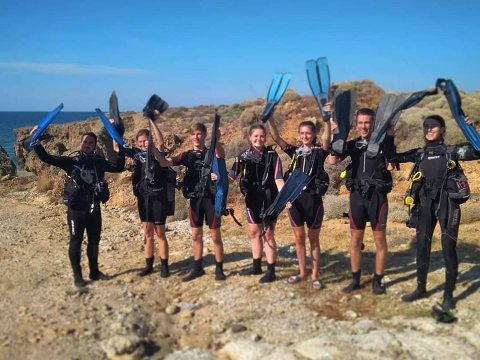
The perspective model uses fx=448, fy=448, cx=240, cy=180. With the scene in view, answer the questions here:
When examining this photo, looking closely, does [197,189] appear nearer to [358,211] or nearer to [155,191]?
[155,191]

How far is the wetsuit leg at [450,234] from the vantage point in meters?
5.55

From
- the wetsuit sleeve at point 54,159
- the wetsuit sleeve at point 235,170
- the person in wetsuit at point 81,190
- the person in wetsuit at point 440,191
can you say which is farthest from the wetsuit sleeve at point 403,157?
the wetsuit sleeve at point 54,159

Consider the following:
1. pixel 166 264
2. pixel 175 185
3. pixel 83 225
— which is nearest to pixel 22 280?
pixel 83 225

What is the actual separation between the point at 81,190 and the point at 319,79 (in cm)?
372

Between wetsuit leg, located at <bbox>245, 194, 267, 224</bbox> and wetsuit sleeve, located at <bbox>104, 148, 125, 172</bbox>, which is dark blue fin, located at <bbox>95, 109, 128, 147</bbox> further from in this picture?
wetsuit leg, located at <bbox>245, 194, 267, 224</bbox>

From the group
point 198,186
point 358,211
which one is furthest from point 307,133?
point 198,186

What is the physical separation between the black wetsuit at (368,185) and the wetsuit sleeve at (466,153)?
0.82 meters

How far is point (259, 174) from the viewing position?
6.42 m

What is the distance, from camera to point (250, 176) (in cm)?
643

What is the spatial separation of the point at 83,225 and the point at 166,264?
4.53 ft

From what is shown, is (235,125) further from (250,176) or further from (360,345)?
(360,345)

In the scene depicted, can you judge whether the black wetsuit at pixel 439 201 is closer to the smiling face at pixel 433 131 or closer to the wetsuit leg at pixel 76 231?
the smiling face at pixel 433 131

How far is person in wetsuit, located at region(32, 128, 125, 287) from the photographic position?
6379 millimetres

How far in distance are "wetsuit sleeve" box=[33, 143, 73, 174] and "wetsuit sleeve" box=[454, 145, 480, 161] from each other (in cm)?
519
